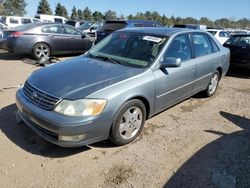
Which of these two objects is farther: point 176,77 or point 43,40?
point 43,40

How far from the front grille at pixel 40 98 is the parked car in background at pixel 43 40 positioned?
6.31 m

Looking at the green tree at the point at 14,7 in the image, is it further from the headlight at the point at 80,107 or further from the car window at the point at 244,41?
the headlight at the point at 80,107

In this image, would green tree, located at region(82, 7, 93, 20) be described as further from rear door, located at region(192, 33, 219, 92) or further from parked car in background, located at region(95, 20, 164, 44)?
rear door, located at region(192, 33, 219, 92)

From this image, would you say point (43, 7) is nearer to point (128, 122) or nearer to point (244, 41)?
point (244, 41)

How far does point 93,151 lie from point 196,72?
2.61m

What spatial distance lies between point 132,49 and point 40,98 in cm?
179

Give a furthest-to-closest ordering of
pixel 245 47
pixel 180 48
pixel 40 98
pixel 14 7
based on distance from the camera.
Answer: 1. pixel 14 7
2. pixel 245 47
3. pixel 180 48
4. pixel 40 98

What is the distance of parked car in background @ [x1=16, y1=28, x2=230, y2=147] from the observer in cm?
334

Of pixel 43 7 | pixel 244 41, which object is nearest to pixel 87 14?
pixel 43 7

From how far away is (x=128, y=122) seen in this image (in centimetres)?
387

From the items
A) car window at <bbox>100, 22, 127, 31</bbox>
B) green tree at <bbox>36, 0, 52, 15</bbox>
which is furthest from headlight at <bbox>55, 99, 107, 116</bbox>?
green tree at <bbox>36, 0, 52, 15</bbox>

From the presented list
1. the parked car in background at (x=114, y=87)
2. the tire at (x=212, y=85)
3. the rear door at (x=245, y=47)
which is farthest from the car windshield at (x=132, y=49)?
the rear door at (x=245, y=47)

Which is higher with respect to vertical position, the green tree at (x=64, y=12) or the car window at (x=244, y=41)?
the green tree at (x=64, y=12)

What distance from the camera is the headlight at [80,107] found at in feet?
10.8
